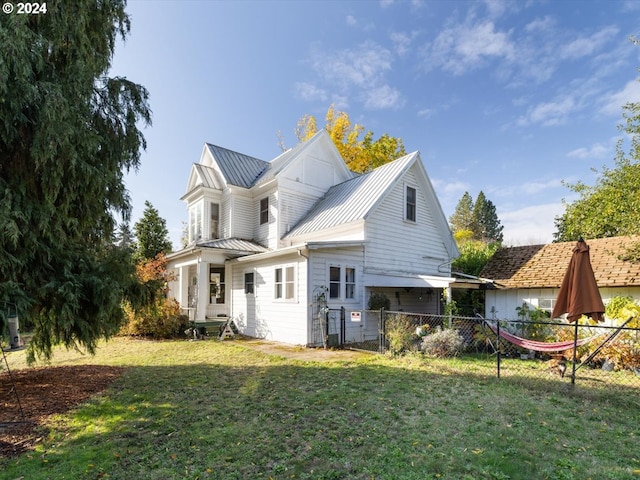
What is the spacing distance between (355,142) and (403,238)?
1383 cm

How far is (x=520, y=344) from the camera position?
752 centimetres

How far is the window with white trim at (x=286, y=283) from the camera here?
458 inches

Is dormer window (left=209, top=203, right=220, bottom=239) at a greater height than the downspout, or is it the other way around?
dormer window (left=209, top=203, right=220, bottom=239)

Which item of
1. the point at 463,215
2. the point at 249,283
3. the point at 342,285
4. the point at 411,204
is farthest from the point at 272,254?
the point at 463,215

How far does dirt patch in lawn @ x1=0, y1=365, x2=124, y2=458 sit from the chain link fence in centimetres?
645

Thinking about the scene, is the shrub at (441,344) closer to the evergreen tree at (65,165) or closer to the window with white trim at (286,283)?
the window with white trim at (286,283)

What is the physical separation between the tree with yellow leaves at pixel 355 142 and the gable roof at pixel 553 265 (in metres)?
13.6

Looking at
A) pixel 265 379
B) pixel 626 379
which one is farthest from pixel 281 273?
pixel 626 379

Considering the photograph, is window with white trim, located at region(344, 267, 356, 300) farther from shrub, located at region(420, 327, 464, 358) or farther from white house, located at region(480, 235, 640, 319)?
white house, located at region(480, 235, 640, 319)

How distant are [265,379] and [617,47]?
1587cm

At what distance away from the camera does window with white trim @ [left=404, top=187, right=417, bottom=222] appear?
14736mm

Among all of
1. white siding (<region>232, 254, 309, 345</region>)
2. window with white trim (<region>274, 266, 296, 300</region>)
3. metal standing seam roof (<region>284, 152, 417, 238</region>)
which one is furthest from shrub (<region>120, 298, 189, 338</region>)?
metal standing seam roof (<region>284, 152, 417, 238</region>)

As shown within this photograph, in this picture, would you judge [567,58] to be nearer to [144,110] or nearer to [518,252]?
[518,252]

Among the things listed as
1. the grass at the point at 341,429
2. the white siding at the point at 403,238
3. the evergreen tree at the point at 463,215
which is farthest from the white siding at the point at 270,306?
the evergreen tree at the point at 463,215
